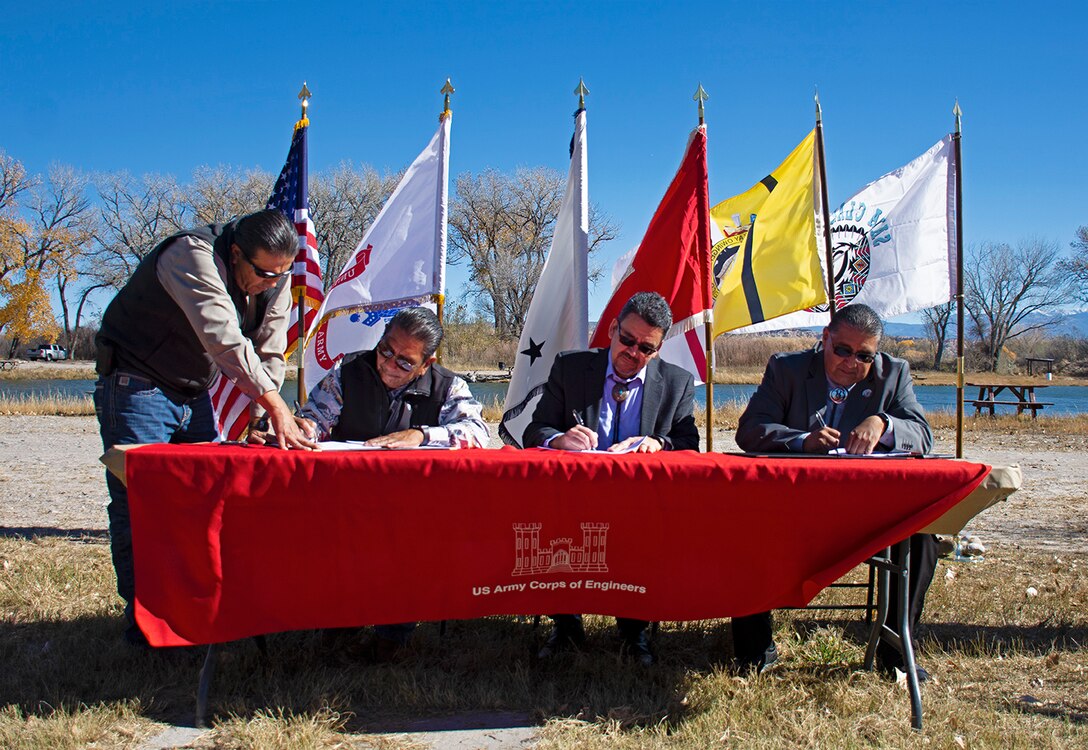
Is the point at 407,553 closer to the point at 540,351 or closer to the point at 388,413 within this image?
the point at 388,413

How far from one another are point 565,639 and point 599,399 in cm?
105

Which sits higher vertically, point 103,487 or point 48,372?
point 48,372

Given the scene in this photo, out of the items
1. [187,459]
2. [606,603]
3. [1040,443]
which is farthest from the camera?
[1040,443]

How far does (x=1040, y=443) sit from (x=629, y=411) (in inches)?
517

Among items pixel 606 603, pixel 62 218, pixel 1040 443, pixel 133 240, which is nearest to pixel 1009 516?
pixel 606 603

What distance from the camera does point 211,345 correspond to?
3264 mm

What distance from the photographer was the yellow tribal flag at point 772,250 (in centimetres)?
606

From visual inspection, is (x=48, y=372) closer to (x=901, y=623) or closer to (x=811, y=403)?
(x=811, y=403)

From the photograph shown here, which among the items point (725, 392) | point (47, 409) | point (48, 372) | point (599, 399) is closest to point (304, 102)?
point (599, 399)

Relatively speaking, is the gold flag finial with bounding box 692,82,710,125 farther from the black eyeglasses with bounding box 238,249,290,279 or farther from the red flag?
the black eyeglasses with bounding box 238,249,290,279

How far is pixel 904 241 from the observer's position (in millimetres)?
6516

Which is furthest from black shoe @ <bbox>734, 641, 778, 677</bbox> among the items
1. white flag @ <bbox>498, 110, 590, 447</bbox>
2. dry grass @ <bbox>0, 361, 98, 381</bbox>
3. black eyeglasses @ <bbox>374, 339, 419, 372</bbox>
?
dry grass @ <bbox>0, 361, 98, 381</bbox>

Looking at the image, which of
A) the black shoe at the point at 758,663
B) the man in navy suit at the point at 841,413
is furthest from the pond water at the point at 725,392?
the black shoe at the point at 758,663

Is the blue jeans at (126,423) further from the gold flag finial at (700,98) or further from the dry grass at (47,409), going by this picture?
the dry grass at (47,409)
